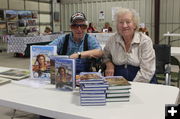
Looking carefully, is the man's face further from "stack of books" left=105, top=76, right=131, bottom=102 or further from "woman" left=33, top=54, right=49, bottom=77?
"stack of books" left=105, top=76, right=131, bottom=102

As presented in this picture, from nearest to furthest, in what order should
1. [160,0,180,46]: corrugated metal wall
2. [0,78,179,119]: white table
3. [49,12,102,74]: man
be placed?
[0,78,179,119]: white table < [49,12,102,74]: man < [160,0,180,46]: corrugated metal wall

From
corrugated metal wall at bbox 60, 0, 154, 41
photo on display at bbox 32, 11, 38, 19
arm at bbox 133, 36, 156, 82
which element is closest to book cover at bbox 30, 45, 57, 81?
arm at bbox 133, 36, 156, 82

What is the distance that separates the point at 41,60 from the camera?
1784mm

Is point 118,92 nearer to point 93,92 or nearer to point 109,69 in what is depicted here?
point 93,92

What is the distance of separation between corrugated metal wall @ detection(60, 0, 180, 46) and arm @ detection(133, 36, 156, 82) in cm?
765

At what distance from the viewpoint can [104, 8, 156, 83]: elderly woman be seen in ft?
6.41

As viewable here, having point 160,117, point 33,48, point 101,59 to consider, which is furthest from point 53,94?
point 101,59

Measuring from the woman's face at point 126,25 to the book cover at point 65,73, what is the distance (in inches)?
27.0

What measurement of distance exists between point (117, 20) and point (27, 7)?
10162 mm

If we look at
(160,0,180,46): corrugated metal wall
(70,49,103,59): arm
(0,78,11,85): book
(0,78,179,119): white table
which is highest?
(160,0,180,46): corrugated metal wall

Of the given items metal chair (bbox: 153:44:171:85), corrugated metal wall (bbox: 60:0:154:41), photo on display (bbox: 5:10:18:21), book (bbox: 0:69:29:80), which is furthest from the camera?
corrugated metal wall (bbox: 60:0:154:41)

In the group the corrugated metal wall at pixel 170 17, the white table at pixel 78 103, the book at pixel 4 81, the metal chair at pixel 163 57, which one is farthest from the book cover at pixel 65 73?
the corrugated metal wall at pixel 170 17

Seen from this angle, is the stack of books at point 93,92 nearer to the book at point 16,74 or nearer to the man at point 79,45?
the book at point 16,74

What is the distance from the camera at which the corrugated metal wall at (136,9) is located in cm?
1080
